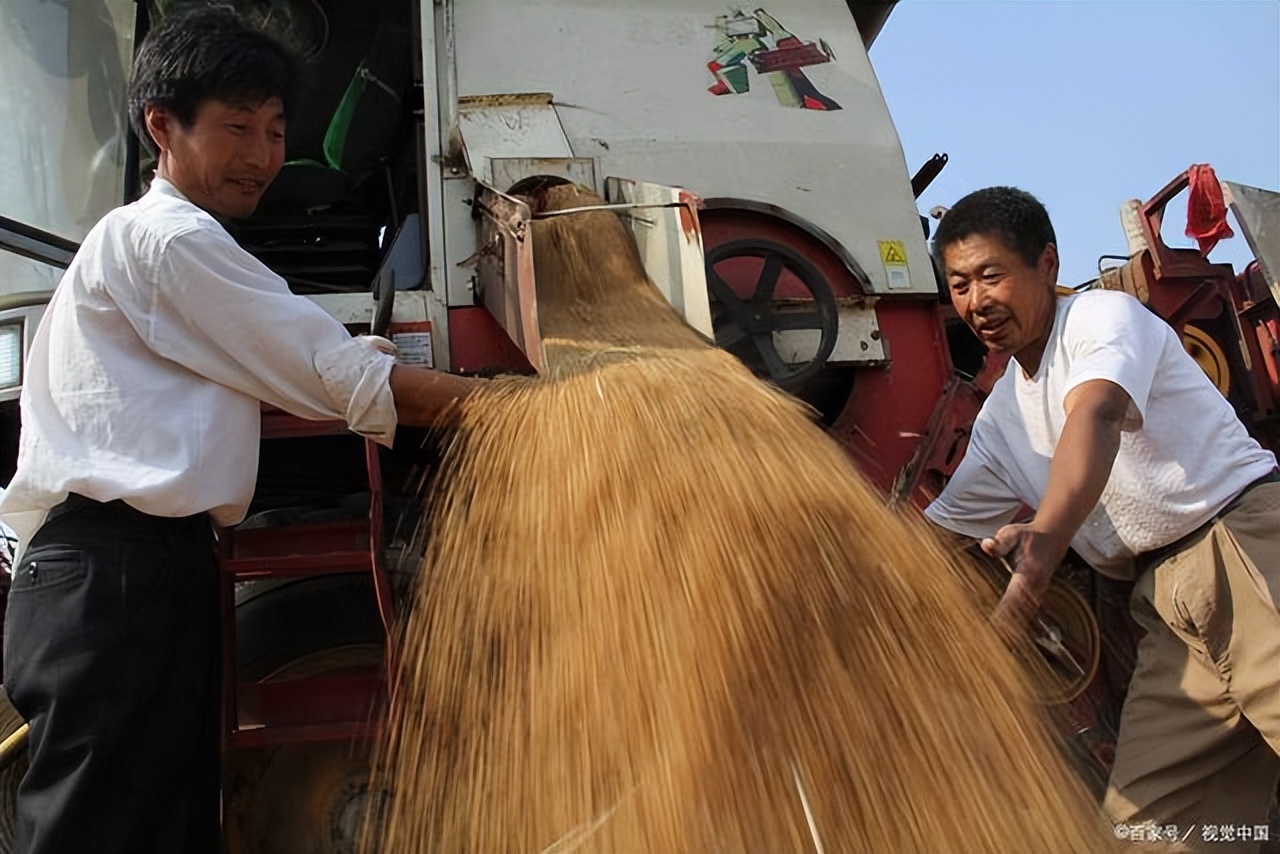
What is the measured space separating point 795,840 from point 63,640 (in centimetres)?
113

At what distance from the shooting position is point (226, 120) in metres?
2.05

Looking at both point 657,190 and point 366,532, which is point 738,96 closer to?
point 657,190

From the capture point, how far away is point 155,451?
6.06 ft

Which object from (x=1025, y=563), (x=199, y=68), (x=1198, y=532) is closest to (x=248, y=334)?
(x=199, y=68)

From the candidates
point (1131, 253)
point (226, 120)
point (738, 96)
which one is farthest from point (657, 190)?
point (1131, 253)

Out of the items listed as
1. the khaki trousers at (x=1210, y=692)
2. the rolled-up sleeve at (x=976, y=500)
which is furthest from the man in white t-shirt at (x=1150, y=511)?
the rolled-up sleeve at (x=976, y=500)

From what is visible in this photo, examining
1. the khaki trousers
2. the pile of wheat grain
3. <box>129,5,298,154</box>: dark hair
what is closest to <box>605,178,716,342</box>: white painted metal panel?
the pile of wheat grain

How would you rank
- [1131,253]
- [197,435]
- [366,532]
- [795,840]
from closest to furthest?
1. [795,840]
2. [197,435]
3. [366,532]
4. [1131,253]

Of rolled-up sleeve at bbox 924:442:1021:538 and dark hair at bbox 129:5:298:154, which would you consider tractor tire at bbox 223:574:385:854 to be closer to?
dark hair at bbox 129:5:298:154

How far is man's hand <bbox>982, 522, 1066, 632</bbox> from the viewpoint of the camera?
7.01 feet

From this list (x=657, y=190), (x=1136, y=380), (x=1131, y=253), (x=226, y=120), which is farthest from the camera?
(x=1131, y=253)

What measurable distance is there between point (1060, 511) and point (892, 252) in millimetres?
1570

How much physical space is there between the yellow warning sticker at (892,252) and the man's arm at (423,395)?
1874mm

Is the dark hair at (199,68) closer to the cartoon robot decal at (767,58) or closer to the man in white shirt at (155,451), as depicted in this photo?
the man in white shirt at (155,451)
